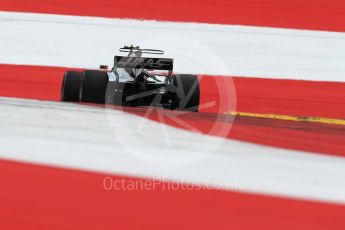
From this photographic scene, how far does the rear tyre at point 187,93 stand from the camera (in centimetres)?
807

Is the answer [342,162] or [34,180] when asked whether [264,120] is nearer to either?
[342,162]

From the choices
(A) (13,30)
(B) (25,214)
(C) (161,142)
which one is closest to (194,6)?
(A) (13,30)

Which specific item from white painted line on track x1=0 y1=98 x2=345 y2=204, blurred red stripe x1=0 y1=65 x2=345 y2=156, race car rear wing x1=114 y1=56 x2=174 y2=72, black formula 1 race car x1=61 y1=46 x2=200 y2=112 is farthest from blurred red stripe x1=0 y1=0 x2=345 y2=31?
white painted line on track x1=0 y1=98 x2=345 y2=204

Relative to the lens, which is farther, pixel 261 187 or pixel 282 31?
pixel 282 31

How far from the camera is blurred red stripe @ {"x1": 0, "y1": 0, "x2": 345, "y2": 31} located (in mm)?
12414

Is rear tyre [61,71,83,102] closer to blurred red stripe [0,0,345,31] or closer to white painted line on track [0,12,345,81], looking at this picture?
white painted line on track [0,12,345,81]

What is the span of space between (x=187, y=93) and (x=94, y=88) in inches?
40.4

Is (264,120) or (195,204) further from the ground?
(264,120)

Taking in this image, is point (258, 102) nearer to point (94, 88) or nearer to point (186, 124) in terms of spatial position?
point (94, 88)

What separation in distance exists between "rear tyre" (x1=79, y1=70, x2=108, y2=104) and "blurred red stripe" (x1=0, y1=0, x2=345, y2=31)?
4.32 m

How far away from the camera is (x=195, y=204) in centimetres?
444

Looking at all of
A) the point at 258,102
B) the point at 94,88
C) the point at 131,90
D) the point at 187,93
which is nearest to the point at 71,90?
the point at 94,88

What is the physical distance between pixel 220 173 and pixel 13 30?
25.4ft

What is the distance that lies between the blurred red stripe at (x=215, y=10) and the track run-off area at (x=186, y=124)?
34 millimetres
